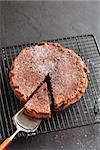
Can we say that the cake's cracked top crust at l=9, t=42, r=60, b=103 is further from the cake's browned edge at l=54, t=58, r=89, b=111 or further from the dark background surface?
the dark background surface

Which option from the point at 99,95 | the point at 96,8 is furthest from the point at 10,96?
the point at 96,8

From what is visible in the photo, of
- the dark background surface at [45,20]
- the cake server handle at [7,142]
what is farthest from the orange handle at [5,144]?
the dark background surface at [45,20]

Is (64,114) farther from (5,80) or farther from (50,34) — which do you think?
(50,34)

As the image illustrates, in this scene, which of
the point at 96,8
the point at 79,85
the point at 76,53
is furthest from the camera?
the point at 96,8

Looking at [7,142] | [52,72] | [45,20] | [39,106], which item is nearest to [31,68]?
[52,72]

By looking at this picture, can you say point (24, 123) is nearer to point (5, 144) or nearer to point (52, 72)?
point (5, 144)

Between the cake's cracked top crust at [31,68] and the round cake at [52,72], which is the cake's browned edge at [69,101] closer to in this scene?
the round cake at [52,72]

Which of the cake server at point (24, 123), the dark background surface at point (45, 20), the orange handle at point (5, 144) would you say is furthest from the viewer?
the dark background surface at point (45, 20)
